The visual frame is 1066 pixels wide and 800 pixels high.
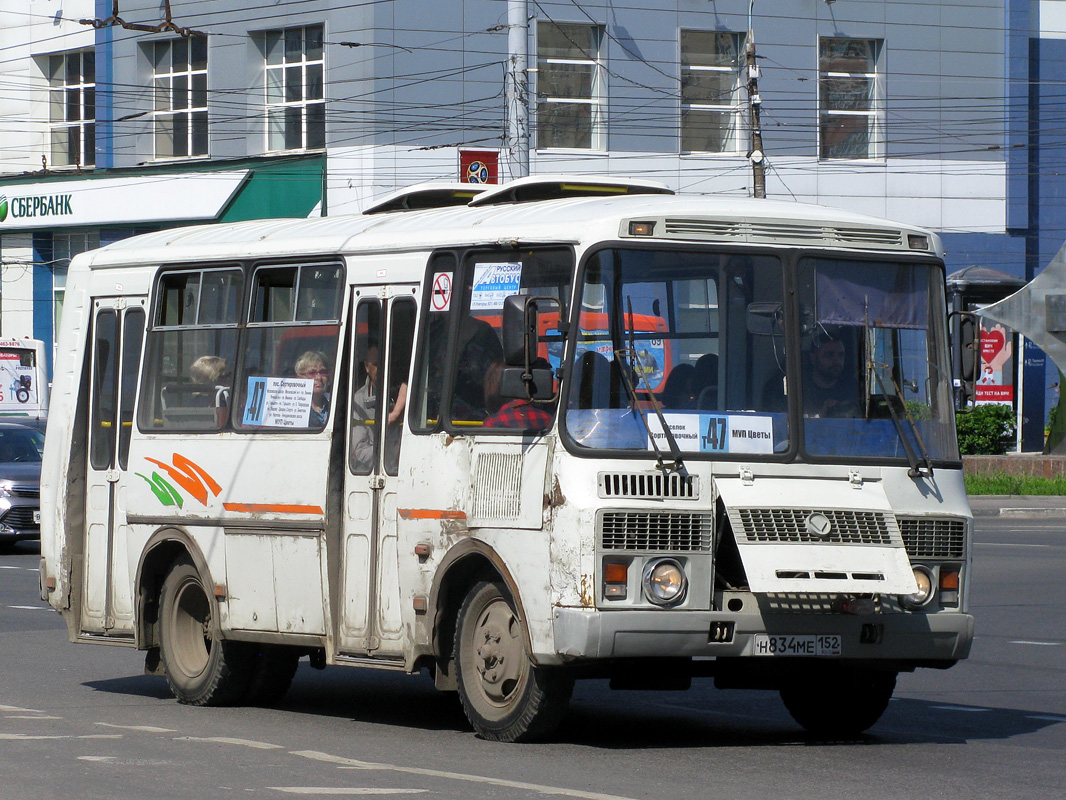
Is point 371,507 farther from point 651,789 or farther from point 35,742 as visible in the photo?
point 651,789

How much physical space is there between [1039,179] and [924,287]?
33693 mm

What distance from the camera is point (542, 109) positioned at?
124ft

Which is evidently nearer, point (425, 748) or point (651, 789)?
point (651, 789)

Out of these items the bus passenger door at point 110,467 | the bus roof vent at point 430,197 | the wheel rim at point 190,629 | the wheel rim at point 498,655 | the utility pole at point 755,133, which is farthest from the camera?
the utility pole at point 755,133

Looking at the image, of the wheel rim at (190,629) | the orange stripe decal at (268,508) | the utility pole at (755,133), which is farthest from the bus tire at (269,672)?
the utility pole at (755,133)

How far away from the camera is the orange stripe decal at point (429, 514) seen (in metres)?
9.41

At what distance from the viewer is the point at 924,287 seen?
31.6ft

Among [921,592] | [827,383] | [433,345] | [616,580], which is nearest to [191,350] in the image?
[433,345]

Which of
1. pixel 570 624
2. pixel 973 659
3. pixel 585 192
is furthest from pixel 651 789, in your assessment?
pixel 973 659

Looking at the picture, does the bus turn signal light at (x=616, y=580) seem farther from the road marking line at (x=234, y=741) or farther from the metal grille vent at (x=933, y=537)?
the road marking line at (x=234, y=741)

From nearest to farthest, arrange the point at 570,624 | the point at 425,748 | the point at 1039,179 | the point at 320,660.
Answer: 1. the point at 570,624
2. the point at 425,748
3. the point at 320,660
4. the point at 1039,179

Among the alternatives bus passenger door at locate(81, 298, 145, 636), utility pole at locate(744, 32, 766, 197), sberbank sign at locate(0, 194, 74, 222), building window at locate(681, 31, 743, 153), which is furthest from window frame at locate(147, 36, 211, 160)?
bus passenger door at locate(81, 298, 145, 636)

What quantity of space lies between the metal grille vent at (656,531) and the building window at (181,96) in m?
32.2

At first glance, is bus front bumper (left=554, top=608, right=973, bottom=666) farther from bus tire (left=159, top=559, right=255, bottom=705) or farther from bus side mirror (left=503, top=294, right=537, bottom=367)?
bus tire (left=159, top=559, right=255, bottom=705)
